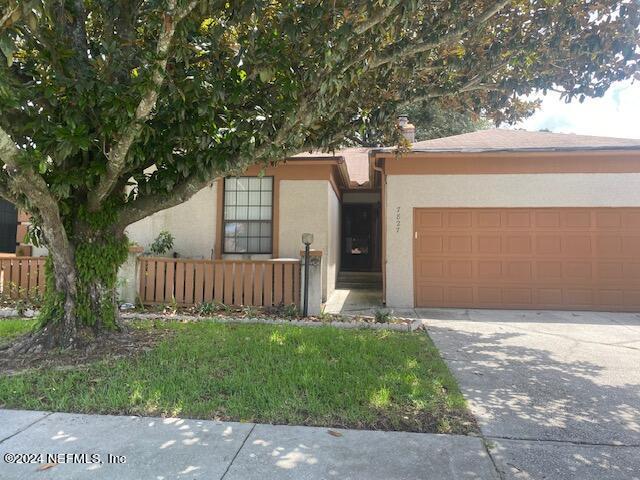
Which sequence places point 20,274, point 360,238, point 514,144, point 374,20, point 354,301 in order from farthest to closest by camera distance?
point 360,238 < point 354,301 < point 514,144 < point 20,274 < point 374,20

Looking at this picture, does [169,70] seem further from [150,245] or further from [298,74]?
[150,245]

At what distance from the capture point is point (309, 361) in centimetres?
480

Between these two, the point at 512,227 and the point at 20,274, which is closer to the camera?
the point at 20,274

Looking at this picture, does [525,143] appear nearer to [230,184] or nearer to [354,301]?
[354,301]

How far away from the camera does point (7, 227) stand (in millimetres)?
11133

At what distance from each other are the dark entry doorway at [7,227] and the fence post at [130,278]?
5502 mm

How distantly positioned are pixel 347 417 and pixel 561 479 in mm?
1536

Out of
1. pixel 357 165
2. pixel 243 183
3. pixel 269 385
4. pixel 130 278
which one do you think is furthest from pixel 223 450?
pixel 357 165

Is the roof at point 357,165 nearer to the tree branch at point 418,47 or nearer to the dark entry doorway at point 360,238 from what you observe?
the dark entry doorway at point 360,238

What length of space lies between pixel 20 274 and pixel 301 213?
231 inches

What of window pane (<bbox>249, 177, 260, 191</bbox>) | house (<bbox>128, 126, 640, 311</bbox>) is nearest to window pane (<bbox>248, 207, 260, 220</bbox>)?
window pane (<bbox>249, 177, 260, 191</bbox>)

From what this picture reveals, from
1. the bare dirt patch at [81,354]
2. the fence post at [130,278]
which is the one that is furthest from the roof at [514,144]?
the bare dirt patch at [81,354]

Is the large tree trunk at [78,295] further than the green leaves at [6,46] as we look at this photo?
Yes

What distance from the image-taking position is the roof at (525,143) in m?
8.58
